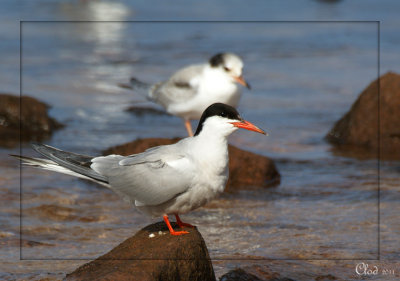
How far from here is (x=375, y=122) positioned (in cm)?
917

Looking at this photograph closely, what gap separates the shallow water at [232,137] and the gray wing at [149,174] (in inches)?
32.4

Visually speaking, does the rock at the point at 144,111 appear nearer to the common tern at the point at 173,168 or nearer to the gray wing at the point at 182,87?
the gray wing at the point at 182,87

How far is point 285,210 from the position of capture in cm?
701

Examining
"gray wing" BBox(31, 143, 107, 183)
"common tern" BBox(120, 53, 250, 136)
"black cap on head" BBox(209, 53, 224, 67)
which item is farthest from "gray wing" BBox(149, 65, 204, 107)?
"gray wing" BBox(31, 143, 107, 183)

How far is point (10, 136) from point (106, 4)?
9.71m

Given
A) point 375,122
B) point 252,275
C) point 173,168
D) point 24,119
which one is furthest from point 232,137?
point 173,168

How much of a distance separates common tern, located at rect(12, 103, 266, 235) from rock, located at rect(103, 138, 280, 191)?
2591 millimetres

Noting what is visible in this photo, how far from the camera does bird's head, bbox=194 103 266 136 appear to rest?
16.1 feet

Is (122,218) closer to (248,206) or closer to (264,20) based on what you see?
(248,206)

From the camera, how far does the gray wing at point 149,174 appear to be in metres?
4.82

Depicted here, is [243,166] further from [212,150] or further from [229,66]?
[212,150]

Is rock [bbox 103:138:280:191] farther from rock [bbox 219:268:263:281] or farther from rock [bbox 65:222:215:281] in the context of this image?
rock [bbox 65:222:215:281]

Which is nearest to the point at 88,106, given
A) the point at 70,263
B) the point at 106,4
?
the point at 70,263

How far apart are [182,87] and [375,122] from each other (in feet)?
7.35
